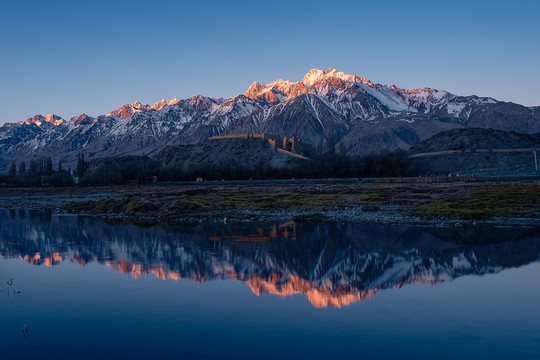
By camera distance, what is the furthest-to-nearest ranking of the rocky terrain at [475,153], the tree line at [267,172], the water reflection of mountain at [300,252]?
1. the rocky terrain at [475,153]
2. the tree line at [267,172]
3. the water reflection of mountain at [300,252]

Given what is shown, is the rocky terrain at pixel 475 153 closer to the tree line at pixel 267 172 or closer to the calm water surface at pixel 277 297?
the tree line at pixel 267 172

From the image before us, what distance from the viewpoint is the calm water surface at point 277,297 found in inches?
381

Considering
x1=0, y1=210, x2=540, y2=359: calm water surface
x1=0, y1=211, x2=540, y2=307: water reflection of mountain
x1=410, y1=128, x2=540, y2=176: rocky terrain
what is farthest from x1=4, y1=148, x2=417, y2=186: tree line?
x1=0, y1=210, x2=540, y2=359: calm water surface

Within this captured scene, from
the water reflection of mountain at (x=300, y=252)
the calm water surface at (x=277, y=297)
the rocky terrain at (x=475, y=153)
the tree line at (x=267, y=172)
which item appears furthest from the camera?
the rocky terrain at (x=475, y=153)

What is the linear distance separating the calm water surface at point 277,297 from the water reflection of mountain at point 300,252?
0.09m

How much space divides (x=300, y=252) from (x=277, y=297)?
692 centimetres

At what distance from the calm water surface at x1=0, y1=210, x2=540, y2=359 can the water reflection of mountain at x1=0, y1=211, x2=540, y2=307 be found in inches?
3.5

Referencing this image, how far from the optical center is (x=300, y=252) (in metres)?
20.2

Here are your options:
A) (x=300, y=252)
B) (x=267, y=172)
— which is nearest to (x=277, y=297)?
(x=300, y=252)

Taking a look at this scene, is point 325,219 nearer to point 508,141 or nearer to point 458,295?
point 458,295

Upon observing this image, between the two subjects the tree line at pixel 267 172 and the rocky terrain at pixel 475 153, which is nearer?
the tree line at pixel 267 172

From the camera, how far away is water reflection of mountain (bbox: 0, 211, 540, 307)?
50.5 feet

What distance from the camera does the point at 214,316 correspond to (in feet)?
38.4

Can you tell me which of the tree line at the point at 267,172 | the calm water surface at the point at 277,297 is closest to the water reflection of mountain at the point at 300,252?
the calm water surface at the point at 277,297
